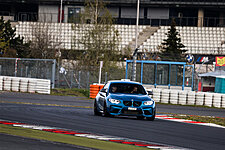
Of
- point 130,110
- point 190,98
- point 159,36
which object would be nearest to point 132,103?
point 130,110

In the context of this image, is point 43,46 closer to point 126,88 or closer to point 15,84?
point 15,84

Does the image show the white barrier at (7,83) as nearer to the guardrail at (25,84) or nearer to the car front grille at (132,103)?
the guardrail at (25,84)

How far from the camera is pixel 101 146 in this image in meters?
9.89

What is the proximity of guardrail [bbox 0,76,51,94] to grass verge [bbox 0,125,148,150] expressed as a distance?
23.3 m

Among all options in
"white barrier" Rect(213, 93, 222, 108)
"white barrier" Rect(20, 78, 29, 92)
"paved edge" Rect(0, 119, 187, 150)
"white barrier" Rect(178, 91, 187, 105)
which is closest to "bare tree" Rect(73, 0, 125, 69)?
"white barrier" Rect(20, 78, 29, 92)

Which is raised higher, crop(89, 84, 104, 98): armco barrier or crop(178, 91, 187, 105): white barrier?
crop(89, 84, 104, 98): armco barrier

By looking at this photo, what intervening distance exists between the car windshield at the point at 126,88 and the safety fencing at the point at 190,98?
14.7 meters

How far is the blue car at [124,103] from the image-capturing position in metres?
17.1

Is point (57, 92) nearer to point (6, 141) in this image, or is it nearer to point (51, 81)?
point (51, 81)

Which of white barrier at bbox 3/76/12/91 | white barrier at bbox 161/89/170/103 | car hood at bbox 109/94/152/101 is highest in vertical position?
car hood at bbox 109/94/152/101

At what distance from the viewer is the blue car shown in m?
17.1

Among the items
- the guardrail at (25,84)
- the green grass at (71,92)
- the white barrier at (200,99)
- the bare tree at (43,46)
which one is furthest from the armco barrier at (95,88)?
the bare tree at (43,46)

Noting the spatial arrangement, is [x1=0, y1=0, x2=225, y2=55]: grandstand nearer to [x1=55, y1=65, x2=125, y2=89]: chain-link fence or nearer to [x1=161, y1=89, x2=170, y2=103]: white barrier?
[x1=55, y1=65, x2=125, y2=89]: chain-link fence

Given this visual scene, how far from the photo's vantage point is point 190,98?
33031 millimetres
